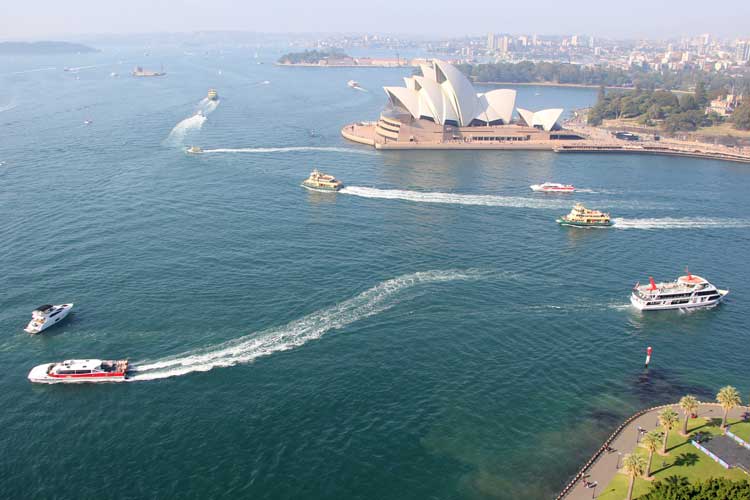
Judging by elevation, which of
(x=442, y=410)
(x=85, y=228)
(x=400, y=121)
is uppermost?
(x=400, y=121)

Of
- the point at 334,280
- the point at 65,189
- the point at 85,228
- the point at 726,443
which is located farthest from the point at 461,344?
the point at 65,189

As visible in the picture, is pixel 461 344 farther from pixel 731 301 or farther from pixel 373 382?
pixel 731 301

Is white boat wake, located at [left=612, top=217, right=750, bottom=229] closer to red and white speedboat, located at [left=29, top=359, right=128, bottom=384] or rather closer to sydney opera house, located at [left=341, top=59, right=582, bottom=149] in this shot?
sydney opera house, located at [left=341, top=59, right=582, bottom=149]

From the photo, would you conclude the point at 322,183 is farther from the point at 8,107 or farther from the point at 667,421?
the point at 8,107

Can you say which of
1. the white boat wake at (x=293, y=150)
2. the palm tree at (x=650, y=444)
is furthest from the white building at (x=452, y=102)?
the palm tree at (x=650, y=444)

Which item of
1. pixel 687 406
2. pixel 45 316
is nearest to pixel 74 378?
pixel 45 316

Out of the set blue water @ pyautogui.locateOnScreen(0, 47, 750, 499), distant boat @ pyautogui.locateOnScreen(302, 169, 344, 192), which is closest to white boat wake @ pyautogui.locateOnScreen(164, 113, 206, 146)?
blue water @ pyautogui.locateOnScreen(0, 47, 750, 499)
